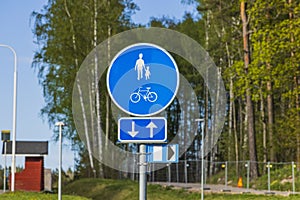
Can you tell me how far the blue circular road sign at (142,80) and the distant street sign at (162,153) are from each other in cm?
45

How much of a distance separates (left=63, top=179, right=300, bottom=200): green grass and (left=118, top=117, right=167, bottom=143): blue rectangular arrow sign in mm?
18576

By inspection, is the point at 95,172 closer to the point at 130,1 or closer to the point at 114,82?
the point at 130,1

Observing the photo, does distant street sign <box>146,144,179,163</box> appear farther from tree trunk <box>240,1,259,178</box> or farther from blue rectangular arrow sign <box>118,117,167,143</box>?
tree trunk <box>240,1,259,178</box>

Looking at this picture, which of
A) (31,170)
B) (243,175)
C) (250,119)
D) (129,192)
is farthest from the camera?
(243,175)

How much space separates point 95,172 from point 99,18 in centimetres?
1030

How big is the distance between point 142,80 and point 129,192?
2698 cm

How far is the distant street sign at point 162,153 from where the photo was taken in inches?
284

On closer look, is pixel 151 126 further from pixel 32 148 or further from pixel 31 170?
pixel 32 148

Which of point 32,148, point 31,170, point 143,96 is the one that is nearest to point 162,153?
point 143,96

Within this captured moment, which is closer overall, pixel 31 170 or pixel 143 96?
pixel 143 96

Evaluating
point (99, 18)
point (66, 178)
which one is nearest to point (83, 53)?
point (99, 18)

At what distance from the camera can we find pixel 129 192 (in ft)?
110

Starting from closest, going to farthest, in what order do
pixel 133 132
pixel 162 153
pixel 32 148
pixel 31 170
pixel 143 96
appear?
pixel 143 96 → pixel 133 132 → pixel 162 153 → pixel 31 170 → pixel 32 148

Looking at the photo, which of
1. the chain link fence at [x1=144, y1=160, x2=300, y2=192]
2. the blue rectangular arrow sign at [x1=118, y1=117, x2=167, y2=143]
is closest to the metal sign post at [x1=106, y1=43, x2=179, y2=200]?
the blue rectangular arrow sign at [x1=118, y1=117, x2=167, y2=143]
